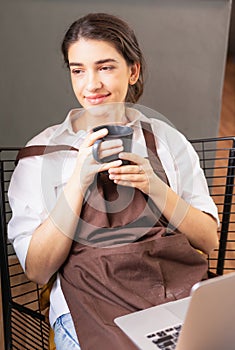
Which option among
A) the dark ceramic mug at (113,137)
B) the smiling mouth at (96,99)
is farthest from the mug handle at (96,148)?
the smiling mouth at (96,99)

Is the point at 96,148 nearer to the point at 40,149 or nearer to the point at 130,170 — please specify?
the point at 130,170

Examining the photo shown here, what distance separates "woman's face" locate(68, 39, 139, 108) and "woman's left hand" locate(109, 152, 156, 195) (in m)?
0.14

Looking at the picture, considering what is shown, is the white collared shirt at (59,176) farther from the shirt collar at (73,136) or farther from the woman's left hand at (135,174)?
the woman's left hand at (135,174)

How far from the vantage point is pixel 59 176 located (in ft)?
4.02

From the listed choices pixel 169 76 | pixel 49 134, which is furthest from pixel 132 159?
pixel 169 76

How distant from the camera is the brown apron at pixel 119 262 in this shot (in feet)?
3.65

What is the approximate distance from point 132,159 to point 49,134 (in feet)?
0.77

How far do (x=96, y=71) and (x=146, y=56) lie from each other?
977 millimetres

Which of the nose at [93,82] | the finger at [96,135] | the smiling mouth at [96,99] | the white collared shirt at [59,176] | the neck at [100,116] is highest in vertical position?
the nose at [93,82]

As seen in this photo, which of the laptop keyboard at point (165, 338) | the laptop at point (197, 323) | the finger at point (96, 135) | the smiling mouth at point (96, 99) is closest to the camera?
the laptop at point (197, 323)

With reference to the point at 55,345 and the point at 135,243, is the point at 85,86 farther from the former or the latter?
the point at 55,345

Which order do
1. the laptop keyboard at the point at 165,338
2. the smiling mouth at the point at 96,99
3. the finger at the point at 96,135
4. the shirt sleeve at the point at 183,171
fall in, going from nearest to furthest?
the laptop keyboard at the point at 165,338 < the finger at the point at 96,135 < the smiling mouth at the point at 96,99 < the shirt sleeve at the point at 183,171

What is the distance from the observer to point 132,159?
1.12m

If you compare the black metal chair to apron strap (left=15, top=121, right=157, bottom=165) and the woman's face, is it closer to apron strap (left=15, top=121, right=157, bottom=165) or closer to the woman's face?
apron strap (left=15, top=121, right=157, bottom=165)
